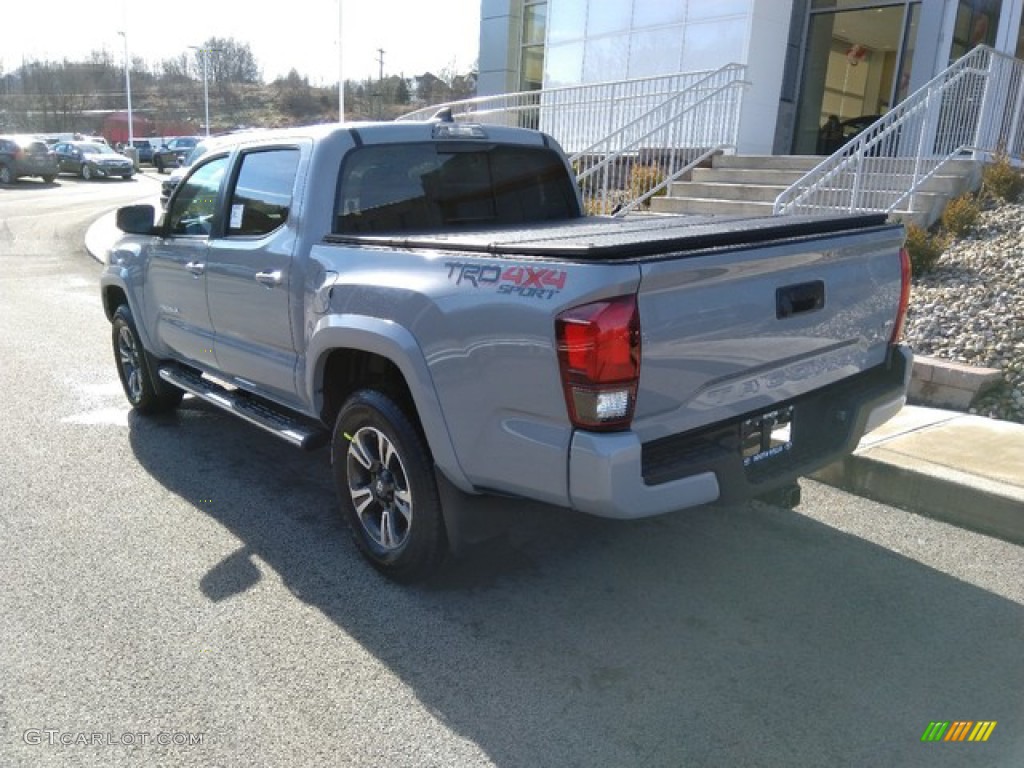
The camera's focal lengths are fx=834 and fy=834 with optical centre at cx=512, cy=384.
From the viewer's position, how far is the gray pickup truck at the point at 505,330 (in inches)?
109

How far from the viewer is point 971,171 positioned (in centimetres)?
→ 899

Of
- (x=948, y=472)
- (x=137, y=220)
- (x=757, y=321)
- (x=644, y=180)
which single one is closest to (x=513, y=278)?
(x=757, y=321)

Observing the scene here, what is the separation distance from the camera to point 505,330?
2883 mm

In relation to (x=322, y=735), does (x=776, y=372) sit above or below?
above

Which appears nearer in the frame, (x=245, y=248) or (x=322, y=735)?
(x=322, y=735)

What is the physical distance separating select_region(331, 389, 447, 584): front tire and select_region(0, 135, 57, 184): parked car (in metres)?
32.4

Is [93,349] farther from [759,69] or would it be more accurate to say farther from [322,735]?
[759,69]

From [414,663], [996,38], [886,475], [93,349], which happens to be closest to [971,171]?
[996,38]

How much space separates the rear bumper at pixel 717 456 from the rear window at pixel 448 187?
191 centimetres

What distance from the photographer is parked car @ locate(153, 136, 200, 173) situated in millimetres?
43500

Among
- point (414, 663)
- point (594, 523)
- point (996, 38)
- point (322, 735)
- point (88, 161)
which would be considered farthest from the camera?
point (88, 161)

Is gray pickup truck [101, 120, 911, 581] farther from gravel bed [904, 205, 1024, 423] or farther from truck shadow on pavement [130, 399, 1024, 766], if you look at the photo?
gravel bed [904, 205, 1024, 423]

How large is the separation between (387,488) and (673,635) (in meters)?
1.38

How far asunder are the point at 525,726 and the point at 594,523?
1665 millimetres
